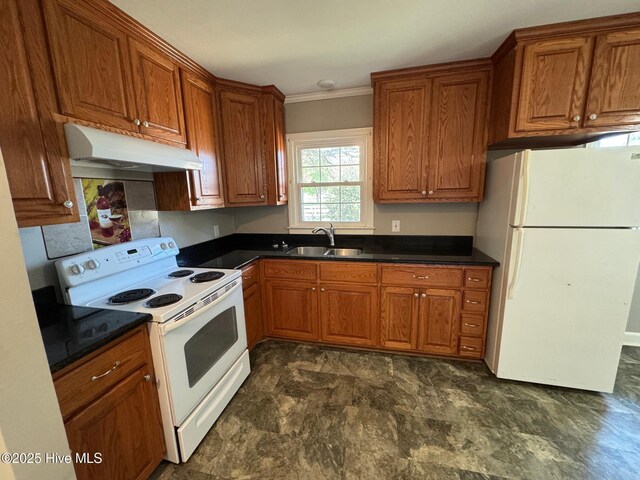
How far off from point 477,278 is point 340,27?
2.03 m

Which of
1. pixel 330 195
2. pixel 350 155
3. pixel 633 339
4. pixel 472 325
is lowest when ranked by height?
pixel 633 339

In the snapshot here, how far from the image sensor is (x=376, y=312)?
2.37 m

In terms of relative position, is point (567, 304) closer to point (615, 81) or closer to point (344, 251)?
point (615, 81)

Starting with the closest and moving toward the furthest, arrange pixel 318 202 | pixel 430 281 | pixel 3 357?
pixel 3 357 → pixel 430 281 → pixel 318 202

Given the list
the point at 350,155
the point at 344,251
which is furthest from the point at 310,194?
the point at 344,251

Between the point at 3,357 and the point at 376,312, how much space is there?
2163mm

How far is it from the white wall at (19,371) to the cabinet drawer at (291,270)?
1.80 m

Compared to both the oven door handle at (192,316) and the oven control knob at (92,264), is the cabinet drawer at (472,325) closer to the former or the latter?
the oven door handle at (192,316)

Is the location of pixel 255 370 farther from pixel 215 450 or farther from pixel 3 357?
pixel 3 357

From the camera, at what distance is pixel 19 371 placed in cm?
67

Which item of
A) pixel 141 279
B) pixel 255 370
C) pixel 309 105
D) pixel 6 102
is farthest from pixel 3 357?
pixel 309 105

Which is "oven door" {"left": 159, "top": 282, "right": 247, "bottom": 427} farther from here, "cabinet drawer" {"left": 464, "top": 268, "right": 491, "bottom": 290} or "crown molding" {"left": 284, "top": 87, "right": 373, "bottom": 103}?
"crown molding" {"left": 284, "top": 87, "right": 373, "bottom": 103}

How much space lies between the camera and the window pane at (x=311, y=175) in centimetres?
290

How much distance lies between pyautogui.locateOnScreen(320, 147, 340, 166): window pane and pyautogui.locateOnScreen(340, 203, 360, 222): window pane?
1.52 feet
